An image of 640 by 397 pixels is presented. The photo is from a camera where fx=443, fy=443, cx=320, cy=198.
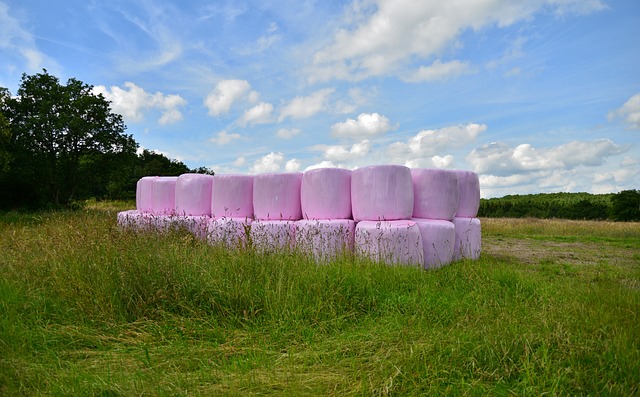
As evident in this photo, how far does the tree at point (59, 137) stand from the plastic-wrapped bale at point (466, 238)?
Answer: 19341 mm

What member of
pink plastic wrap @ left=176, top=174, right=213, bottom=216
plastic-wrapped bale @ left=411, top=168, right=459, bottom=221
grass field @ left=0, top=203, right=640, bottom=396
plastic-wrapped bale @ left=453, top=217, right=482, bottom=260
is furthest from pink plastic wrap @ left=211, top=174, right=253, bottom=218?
plastic-wrapped bale @ left=453, top=217, right=482, bottom=260

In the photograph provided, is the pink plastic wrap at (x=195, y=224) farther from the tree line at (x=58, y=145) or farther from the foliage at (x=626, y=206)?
the foliage at (x=626, y=206)

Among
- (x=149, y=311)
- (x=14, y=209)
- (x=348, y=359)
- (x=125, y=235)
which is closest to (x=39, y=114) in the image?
(x=14, y=209)

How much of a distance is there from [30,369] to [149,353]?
0.70 metres

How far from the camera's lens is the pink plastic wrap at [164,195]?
8.08 m

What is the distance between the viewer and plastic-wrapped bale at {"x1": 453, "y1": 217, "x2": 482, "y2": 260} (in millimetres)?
6758

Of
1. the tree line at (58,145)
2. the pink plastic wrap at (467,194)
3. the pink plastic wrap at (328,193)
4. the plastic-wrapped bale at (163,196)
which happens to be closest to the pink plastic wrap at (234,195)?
the pink plastic wrap at (328,193)

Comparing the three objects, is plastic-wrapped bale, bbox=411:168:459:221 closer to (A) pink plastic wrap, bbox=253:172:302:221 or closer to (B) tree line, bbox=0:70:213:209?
(A) pink plastic wrap, bbox=253:172:302:221

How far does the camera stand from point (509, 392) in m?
2.34

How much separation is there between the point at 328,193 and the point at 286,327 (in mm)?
2988

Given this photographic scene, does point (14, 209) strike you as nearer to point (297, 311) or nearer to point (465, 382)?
point (297, 311)

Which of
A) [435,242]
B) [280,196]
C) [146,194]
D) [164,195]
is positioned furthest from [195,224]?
[435,242]

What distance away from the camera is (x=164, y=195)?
8.15 meters

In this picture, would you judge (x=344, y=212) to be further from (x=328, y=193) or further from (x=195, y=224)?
(x=195, y=224)
